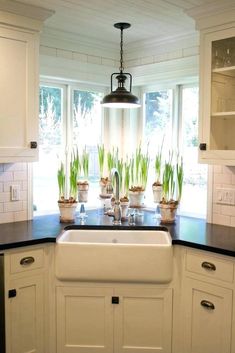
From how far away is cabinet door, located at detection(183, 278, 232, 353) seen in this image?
231cm

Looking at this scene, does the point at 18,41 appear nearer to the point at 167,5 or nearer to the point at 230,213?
the point at 167,5

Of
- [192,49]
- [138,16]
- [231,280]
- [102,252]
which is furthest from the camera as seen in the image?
[192,49]

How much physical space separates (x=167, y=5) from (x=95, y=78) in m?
1.08

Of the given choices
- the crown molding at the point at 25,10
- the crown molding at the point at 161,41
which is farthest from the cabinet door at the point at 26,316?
the crown molding at the point at 161,41

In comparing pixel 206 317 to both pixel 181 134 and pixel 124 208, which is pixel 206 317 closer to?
pixel 124 208

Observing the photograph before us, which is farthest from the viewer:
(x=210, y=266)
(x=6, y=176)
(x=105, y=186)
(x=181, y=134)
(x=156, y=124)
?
(x=156, y=124)

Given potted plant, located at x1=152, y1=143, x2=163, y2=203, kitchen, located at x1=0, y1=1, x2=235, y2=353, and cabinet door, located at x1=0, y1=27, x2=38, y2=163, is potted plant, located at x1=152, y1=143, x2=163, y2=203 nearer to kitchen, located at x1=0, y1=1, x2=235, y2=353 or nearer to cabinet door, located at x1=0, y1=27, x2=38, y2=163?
kitchen, located at x1=0, y1=1, x2=235, y2=353

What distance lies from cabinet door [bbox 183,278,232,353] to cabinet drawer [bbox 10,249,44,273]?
3.01 ft

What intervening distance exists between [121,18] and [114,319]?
6.72ft

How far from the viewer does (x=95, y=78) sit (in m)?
3.56

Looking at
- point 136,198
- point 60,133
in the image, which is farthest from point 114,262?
point 60,133

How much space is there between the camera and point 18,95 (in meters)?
2.70

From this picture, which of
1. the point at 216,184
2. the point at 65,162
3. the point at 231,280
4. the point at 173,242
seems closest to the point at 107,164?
the point at 65,162

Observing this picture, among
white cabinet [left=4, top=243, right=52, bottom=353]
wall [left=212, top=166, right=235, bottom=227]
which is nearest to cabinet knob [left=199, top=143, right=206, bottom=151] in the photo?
wall [left=212, top=166, right=235, bottom=227]
